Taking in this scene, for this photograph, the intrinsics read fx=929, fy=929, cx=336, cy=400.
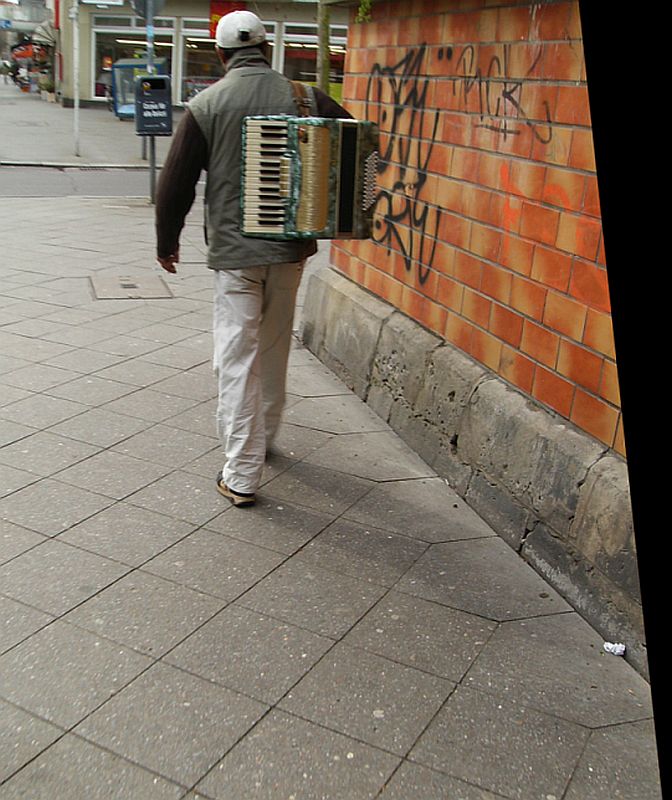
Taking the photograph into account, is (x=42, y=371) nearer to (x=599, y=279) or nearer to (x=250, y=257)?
(x=250, y=257)

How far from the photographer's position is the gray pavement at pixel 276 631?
97.3 inches

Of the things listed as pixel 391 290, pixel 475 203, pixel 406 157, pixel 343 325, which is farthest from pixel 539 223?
pixel 343 325

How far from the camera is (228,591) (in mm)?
3299

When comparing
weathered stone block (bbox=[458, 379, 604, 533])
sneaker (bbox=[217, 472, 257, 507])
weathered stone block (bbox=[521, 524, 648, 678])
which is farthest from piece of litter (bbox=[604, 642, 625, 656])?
sneaker (bbox=[217, 472, 257, 507])

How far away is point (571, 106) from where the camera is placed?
340 centimetres

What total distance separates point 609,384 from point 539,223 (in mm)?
773

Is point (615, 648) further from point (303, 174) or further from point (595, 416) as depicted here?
point (303, 174)

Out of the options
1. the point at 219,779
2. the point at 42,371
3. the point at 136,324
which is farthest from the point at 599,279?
the point at 136,324

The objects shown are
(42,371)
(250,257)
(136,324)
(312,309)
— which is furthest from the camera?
(136,324)

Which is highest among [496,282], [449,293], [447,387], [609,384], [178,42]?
[178,42]

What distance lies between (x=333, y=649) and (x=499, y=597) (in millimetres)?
718

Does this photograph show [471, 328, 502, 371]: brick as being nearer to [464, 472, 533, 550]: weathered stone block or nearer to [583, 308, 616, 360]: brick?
[464, 472, 533, 550]: weathered stone block

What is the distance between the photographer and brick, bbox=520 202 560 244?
356cm

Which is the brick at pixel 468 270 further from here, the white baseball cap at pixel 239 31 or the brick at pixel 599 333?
the white baseball cap at pixel 239 31
